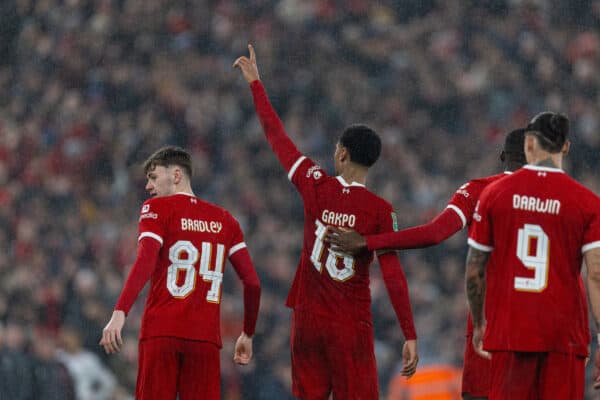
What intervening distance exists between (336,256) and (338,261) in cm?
3

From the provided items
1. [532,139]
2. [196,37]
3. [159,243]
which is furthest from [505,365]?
[196,37]

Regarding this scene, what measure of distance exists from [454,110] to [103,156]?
16.3ft

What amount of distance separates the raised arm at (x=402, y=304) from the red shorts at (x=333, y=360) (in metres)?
0.20

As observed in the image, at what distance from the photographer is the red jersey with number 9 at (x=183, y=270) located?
714 centimetres

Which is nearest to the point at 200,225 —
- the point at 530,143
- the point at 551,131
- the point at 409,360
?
the point at 409,360

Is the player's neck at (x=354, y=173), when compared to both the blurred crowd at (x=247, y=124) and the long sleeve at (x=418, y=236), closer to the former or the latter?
the long sleeve at (x=418, y=236)

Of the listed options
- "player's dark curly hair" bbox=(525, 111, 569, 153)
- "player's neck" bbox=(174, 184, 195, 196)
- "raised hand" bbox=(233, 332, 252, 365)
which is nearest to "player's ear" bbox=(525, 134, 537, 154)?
"player's dark curly hair" bbox=(525, 111, 569, 153)

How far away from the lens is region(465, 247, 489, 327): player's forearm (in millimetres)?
6336

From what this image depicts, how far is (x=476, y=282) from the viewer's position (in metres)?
6.37

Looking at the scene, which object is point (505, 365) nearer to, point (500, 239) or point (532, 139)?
point (500, 239)

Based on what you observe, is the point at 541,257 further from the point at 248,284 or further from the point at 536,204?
the point at 248,284

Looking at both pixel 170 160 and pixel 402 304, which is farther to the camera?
pixel 170 160

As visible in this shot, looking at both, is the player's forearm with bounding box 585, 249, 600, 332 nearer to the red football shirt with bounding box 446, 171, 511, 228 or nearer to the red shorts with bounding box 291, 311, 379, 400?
the red football shirt with bounding box 446, 171, 511, 228

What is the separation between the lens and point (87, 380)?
Result: 12.8 meters
